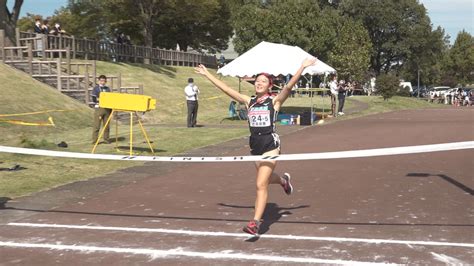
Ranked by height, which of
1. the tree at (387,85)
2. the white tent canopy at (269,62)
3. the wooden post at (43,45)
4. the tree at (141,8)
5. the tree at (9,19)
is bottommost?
the tree at (387,85)

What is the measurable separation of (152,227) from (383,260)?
2.88 meters

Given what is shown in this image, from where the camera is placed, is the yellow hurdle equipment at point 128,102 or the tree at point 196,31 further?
the tree at point 196,31

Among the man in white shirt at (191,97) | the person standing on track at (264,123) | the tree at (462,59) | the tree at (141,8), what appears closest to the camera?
the person standing on track at (264,123)

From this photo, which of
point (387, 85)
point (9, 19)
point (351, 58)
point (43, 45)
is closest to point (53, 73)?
point (43, 45)

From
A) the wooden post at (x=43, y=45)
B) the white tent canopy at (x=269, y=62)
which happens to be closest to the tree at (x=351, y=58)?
the white tent canopy at (x=269, y=62)

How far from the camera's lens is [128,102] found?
510 inches

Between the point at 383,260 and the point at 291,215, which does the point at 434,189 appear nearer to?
the point at 291,215

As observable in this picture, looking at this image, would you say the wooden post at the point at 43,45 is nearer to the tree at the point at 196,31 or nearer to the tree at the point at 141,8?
the tree at the point at 141,8

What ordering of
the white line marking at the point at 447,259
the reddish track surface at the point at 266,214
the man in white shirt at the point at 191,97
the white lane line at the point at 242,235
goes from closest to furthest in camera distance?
the white line marking at the point at 447,259 → the reddish track surface at the point at 266,214 → the white lane line at the point at 242,235 → the man in white shirt at the point at 191,97

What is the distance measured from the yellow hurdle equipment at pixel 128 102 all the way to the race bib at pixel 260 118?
6.67 meters

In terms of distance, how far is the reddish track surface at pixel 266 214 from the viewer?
5574 mm

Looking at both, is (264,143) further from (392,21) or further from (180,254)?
(392,21)

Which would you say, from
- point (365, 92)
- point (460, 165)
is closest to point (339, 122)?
point (460, 165)

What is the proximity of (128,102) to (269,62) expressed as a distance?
12.2 meters
